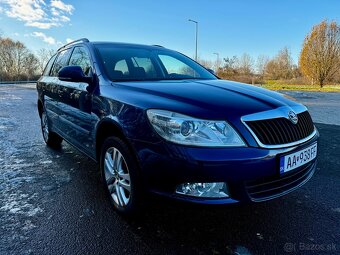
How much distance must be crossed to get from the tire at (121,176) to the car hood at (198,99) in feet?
1.37

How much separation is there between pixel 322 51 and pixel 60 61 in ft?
106

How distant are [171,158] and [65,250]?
106 centimetres

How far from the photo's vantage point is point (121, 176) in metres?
2.58

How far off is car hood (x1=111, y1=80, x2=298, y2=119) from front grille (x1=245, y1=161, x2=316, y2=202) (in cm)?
51

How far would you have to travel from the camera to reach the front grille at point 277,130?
2078mm

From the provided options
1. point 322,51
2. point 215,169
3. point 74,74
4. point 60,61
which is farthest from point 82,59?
point 322,51

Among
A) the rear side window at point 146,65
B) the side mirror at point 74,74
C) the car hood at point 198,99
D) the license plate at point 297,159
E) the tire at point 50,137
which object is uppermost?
the rear side window at point 146,65

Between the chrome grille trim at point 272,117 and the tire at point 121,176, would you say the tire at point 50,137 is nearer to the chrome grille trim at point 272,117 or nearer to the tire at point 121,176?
the tire at point 121,176

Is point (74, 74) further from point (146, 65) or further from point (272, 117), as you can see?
point (272, 117)

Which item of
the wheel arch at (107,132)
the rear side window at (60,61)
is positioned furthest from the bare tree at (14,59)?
the wheel arch at (107,132)

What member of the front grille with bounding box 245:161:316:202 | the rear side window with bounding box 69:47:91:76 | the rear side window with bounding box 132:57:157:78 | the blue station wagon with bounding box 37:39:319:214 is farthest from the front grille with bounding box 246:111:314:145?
the rear side window with bounding box 69:47:91:76

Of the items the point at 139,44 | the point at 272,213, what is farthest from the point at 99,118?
the point at 272,213

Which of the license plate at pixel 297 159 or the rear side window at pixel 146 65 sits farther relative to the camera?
the rear side window at pixel 146 65

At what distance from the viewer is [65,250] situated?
2.15m
